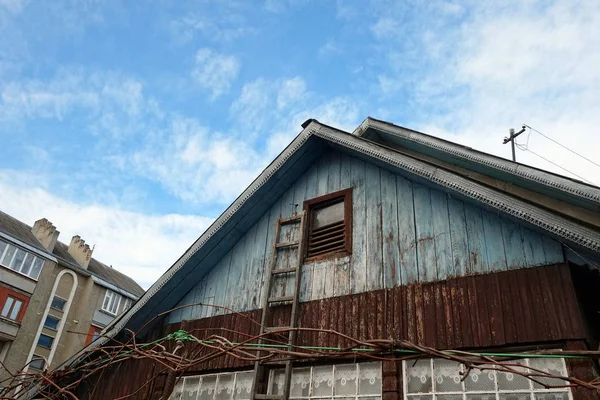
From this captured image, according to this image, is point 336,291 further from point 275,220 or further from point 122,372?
point 122,372

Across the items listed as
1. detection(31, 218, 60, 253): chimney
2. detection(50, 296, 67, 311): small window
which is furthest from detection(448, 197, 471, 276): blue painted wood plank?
detection(31, 218, 60, 253): chimney

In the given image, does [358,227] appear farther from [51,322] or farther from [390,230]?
[51,322]

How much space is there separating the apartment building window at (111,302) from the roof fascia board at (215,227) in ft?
112

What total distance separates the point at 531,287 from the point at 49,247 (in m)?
39.8

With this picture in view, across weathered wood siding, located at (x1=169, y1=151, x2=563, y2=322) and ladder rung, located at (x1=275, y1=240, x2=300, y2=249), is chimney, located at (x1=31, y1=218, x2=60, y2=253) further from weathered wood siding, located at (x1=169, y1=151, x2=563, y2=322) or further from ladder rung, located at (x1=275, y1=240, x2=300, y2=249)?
ladder rung, located at (x1=275, y1=240, x2=300, y2=249)

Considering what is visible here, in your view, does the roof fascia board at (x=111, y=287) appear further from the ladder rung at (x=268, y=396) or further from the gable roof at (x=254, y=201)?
the ladder rung at (x=268, y=396)

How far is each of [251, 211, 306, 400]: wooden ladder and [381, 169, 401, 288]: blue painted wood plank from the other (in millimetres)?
1652

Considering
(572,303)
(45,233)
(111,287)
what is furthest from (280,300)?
(111,287)

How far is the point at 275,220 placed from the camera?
30.3ft

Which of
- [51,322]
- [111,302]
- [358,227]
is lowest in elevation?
[358,227]

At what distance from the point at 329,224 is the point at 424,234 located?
2.01 meters

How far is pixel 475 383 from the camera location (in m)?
5.44

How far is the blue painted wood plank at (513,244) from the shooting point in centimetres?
571

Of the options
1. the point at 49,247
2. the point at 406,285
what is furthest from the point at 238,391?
the point at 49,247
